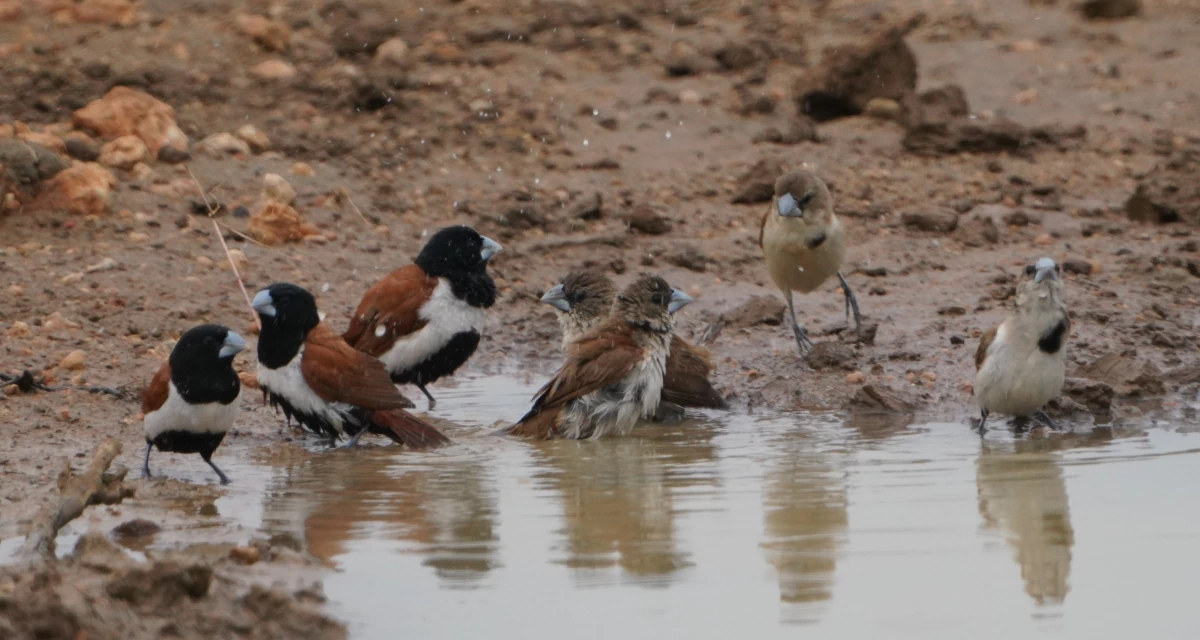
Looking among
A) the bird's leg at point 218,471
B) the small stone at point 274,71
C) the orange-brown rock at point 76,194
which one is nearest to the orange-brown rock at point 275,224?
the orange-brown rock at point 76,194

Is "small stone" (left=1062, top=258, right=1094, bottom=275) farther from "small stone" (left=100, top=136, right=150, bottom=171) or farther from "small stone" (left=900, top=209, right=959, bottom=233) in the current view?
"small stone" (left=100, top=136, right=150, bottom=171)

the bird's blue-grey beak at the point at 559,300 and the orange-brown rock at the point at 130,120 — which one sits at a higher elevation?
the orange-brown rock at the point at 130,120

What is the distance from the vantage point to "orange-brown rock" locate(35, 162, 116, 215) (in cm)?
1044

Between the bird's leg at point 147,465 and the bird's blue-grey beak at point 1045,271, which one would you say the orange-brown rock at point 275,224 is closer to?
the bird's leg at point 147,465

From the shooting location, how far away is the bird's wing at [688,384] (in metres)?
8.52

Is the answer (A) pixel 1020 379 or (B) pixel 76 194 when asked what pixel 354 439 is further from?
(B) pixel 76 194

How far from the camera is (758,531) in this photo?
19.5 ft

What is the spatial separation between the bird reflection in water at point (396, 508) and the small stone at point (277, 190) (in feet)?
11.7

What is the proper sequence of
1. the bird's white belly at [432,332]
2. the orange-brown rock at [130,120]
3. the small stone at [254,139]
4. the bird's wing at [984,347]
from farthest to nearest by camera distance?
1. the small stone at [254,139]
2. the orange-brown rock at [130,120]
3. the bird's white belly at [432,332]
4. the bird's wing at [984,347]

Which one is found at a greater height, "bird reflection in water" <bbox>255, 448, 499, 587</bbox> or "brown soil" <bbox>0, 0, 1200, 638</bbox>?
"brown soil" <bbox>0, 0, 1200, 638</bbox>

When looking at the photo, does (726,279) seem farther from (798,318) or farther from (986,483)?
(986,483)

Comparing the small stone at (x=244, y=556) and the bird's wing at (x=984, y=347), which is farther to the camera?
the bird's wing at (x=984, y=347)

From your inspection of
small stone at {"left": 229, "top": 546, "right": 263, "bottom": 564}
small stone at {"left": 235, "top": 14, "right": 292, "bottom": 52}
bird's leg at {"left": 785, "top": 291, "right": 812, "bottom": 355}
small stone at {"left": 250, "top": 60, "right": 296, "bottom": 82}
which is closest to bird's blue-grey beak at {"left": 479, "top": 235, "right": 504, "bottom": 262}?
bird's leg at {"left": 785, "top": 291, "right": 812, "bottom": 355}

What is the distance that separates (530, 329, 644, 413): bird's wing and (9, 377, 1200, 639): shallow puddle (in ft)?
0.98
